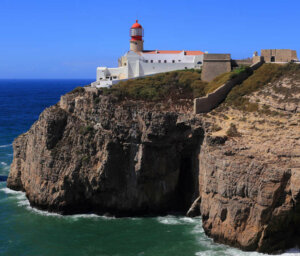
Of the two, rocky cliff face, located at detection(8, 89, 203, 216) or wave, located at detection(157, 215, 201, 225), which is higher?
rocky cliff face, located at detection(8, 89, 203, 216)

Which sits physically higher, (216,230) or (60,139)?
(60,139)

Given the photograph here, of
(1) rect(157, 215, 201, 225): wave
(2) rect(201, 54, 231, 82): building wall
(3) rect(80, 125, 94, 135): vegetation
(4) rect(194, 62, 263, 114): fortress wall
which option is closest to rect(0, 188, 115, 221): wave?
(1) rect(157, 215, 201, 225): wave

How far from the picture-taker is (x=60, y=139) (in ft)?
154

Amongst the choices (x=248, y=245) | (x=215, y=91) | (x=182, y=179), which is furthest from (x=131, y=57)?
(x=248, y=245)

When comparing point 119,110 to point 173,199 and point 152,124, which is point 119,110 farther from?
point 173,199

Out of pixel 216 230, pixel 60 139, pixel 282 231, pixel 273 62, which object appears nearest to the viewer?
pixel 282 231

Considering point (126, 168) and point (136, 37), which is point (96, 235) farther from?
point (136, 37)

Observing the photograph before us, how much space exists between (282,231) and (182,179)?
13397mm

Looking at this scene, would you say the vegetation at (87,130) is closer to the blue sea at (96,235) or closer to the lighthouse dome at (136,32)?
the blue sea at (96,235)

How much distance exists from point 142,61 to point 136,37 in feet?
13.3

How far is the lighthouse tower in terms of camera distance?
63938 millimetres

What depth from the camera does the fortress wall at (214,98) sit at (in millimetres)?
46750

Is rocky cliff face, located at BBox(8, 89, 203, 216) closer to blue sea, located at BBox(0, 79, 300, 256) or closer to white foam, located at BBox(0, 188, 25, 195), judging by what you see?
blue sea, located at BBox(0, 79, 300, 256)

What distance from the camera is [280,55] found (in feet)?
186
